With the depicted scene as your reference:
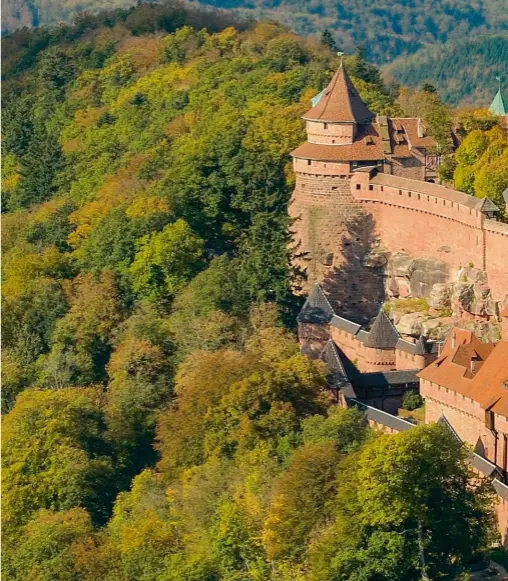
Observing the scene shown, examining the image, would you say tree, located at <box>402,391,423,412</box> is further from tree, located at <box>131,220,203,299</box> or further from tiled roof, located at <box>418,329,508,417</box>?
tree, located at <box>131,220,203,299</box>

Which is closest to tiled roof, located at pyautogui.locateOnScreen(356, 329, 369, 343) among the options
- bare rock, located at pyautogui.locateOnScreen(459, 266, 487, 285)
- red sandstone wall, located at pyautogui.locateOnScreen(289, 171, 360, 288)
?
bare rock, located at pyautogui.locateOnScreen(459, 266, 487, 285)

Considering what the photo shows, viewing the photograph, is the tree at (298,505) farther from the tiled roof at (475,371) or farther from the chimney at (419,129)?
the chimney at (419,129)

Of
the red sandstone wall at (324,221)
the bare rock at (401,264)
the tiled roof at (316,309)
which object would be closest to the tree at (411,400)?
the tiled roof at (316,309)

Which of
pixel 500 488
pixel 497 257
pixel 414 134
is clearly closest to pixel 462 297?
pixel 497 257

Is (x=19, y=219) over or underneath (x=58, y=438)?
underneath

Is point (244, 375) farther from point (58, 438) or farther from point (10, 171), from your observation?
point (10, 171)

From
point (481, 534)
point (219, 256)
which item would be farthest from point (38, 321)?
point (481, 534)

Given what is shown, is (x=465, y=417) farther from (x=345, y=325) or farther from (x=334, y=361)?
(x=345, y=325)

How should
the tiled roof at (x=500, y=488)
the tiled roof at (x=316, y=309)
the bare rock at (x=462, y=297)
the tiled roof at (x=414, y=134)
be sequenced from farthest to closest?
the tiled roof at (x=414, y=134), the tiled roof at (x=316, y=309), the bare rock at (x=462, y=297), the tiled roof at (x=500, y=488)
